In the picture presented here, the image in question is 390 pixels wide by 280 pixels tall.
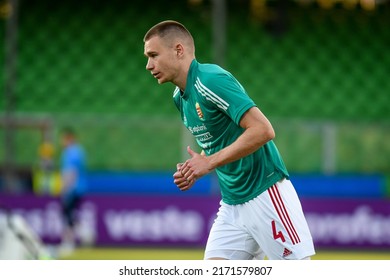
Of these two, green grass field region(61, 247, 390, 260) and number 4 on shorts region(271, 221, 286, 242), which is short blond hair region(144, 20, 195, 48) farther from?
green grass field region(61, 247, 390, 260)

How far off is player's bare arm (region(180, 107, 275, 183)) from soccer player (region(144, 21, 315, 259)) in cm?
15

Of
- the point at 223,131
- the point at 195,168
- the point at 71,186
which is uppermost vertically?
the point at 71,186

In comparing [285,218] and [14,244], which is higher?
[14,244]

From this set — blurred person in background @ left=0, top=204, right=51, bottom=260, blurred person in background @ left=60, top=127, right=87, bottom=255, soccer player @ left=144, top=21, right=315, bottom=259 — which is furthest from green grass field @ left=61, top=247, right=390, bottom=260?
soccer player @ left=144, top=21, right=315, bottom=259

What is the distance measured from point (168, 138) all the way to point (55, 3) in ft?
16.3

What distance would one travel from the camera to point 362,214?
592 inches

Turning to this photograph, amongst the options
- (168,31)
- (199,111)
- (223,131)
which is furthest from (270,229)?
(168,31)

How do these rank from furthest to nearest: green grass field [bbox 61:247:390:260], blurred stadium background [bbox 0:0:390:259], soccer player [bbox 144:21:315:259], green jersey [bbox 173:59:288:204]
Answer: blurred stadium background [bbox 0:0:390:259] < green grass field [bbox 61:247:390:260] < soccer player [bbox 144:21:315:259] < green jersey [bbox 173:59:288:204]

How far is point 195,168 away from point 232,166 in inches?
20.1

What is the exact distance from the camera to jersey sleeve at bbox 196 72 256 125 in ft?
16.9

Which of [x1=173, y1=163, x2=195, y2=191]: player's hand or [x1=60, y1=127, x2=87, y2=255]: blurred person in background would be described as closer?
[x1=173, y1=163, x2=195, y2=191]: player's hand

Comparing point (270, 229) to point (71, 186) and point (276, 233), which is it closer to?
point (276, 233)

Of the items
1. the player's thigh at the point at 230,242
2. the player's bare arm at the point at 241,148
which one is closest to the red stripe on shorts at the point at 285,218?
the player's thigh at the point at 230,242

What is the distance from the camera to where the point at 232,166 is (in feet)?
18.2
